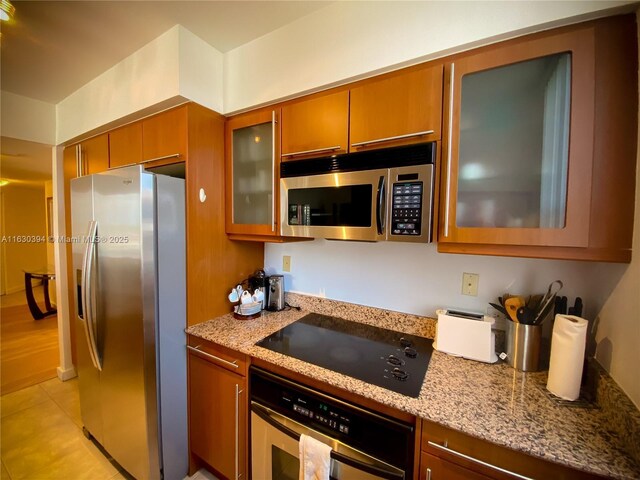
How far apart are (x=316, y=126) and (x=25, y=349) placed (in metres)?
4.25

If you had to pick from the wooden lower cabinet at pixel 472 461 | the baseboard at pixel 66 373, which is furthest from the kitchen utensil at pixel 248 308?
the baseboard at pixel 66 373

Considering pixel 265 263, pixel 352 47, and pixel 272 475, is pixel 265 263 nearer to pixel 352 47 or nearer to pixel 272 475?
pixel 272 475

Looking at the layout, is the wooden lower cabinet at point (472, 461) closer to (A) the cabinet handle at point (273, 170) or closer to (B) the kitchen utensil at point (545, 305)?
(B) the kitchen utensil at point (545, 305)

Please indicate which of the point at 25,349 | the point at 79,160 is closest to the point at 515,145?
the point at 79,160

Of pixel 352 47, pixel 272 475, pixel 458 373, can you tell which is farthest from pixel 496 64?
pixel 272 475

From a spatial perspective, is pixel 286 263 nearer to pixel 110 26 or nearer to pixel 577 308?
pixel 577 308

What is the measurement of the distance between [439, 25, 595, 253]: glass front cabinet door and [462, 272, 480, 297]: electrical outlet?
1.16 ft

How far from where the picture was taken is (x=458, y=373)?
3.36 feet

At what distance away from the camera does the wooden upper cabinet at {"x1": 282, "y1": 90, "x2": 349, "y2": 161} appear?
3.94 feet

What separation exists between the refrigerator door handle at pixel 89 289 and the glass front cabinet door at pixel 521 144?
183 cm

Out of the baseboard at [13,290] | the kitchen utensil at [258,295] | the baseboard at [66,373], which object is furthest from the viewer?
the baseboard at [13,290]

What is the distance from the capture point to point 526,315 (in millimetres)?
1034

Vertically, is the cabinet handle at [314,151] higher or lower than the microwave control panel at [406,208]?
higher

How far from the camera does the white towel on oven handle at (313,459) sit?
3.12 feet
